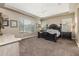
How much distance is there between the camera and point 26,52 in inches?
84.8

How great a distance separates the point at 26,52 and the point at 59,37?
76cm

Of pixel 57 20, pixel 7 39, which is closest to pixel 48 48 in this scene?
pixel 57 20

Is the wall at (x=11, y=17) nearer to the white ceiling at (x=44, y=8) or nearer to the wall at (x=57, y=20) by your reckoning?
the white ceiling at (x=44, y=8)

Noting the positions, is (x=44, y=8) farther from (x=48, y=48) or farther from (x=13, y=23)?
(x=48, y=48)

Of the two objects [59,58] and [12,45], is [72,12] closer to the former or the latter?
[59,58]

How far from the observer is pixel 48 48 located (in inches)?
86.0

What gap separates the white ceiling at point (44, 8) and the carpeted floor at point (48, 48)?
0.60 m

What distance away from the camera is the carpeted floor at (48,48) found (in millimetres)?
2148

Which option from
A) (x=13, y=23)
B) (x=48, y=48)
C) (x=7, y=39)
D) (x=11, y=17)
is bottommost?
(x=48, y=48)

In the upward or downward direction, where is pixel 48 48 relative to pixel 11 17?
downward

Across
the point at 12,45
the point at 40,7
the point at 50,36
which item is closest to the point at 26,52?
the point at 12,45

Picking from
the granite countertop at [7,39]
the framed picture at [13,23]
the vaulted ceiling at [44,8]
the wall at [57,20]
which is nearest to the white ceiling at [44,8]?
the vaulted ceiling at [44,8]

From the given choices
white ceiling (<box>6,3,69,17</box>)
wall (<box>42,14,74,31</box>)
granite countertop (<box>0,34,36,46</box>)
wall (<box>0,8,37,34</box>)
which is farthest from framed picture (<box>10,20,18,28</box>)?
wall (<box>42,14,74,31</box>)

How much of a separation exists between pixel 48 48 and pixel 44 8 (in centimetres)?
85
